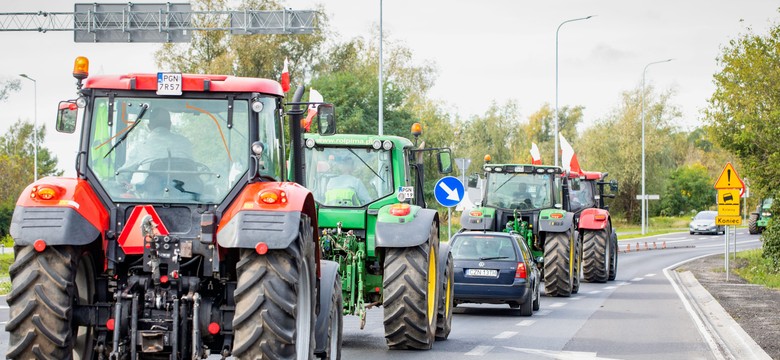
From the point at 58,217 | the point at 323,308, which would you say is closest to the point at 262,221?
the point at 58,217

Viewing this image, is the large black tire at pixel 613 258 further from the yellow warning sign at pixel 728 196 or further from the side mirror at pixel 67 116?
the side mirror at pixel 67 116

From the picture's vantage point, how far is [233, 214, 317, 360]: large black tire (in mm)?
8250

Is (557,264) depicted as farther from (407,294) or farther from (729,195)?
(407,294)

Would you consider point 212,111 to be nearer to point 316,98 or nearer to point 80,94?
point 80,94

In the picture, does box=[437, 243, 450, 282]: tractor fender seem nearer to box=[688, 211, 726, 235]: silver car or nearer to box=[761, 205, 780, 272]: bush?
box=[761, 205, 780, 272]: bush

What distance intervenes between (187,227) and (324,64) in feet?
192

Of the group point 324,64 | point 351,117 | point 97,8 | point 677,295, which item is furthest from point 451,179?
point 324,64

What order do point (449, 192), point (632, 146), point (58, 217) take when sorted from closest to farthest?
point (58, 217), point (449, 192), point (632, 146)

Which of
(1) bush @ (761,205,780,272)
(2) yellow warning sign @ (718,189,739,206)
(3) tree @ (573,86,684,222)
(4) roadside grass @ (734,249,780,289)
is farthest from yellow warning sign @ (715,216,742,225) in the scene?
(3) tree @ (573,86,684,222)

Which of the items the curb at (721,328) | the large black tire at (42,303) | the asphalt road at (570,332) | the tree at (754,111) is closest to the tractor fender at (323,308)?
the large black tire at (42,303)

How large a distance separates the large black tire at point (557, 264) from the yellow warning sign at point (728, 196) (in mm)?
8432

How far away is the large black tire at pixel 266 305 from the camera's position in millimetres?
8250

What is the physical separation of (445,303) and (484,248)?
542cm

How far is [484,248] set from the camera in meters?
20.9
